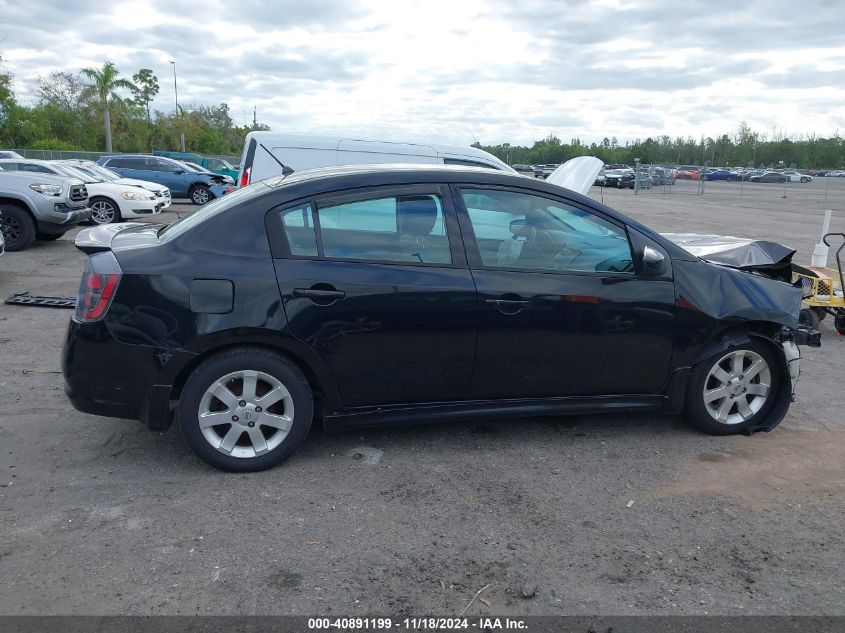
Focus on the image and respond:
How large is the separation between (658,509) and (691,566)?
543 mm

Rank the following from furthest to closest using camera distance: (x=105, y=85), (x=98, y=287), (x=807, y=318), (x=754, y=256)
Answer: (x=105, y=85) < (x=807, y=318) < (x=754, y=256) < (x=98, y=287)

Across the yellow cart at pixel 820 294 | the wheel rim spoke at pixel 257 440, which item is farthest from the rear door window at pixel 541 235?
the yellow cart at pixel 820 294

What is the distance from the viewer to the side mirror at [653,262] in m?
4.52

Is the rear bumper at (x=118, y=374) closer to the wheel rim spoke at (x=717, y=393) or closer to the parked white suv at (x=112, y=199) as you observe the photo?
the wheel rim spoke at (x=717, y=393)

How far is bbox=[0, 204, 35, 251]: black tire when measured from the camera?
12.5 meters

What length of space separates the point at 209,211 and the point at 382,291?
1169 millimetres

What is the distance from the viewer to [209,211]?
4.44 m

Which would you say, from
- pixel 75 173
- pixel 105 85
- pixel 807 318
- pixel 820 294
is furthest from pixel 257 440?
pixel 105 85

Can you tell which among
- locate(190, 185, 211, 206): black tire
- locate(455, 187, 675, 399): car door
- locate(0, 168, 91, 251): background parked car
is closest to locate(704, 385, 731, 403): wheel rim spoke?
locate(455, 187, 675, 399): car door

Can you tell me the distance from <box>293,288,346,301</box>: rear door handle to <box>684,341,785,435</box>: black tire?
2.31m

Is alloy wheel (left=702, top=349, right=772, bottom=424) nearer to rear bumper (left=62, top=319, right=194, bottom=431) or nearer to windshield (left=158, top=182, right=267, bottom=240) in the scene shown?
windshield (left=158, top=182, right=267, bottom=240)

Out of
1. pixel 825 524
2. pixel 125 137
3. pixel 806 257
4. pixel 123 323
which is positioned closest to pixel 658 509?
pixel 825 524

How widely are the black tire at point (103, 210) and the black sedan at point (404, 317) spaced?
13.1 metres

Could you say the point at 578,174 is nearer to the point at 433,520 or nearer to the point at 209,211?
the point at 209,211
